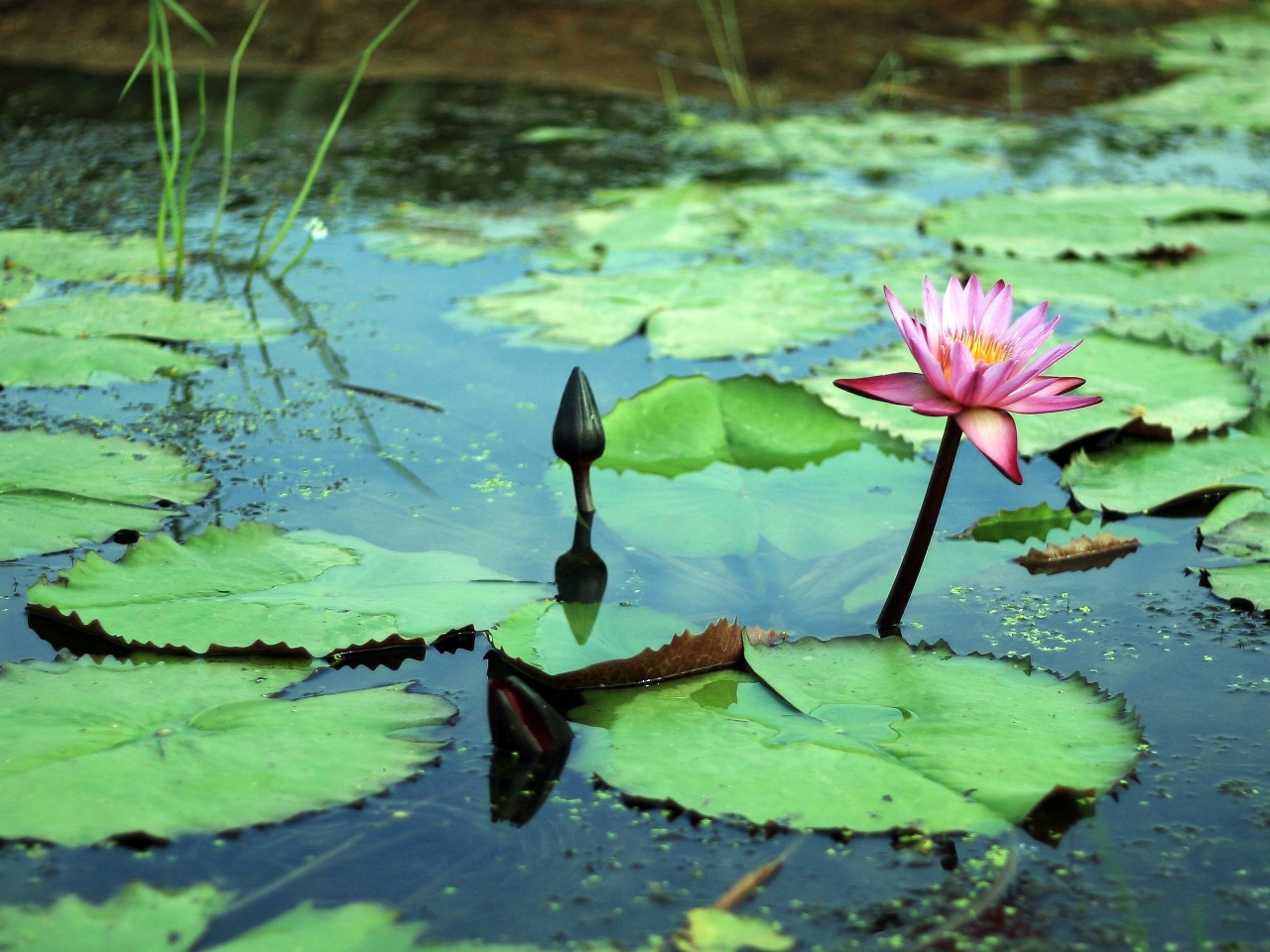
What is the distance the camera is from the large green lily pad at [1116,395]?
197 centimetres

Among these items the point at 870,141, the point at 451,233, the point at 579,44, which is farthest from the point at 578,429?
the point at 579,44

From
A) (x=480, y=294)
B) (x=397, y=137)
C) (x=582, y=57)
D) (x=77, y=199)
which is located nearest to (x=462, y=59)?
(x=582, y=57)

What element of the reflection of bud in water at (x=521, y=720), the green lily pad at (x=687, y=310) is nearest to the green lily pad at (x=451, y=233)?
the green lily pad at (x=687, y=310)

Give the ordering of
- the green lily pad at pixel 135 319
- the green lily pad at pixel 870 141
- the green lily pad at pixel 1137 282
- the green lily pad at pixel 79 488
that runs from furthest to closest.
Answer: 1. the green lily pad at pixel 870 141
2. the green lily pad at pixel 1137 282
3. the green lily pad at pixel 135 319
4. the green lily pad at pixel 79 488

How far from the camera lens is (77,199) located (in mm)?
3205

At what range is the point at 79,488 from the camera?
169 cm

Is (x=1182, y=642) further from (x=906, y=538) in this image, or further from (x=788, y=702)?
(x=788, y=702)

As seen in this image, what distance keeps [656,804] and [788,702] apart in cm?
21

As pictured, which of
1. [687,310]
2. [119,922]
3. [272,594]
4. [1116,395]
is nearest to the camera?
[119,922]

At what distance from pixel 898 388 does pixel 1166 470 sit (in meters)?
0.82

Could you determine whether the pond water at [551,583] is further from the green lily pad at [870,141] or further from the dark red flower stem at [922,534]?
the green lily pad at [870,141]

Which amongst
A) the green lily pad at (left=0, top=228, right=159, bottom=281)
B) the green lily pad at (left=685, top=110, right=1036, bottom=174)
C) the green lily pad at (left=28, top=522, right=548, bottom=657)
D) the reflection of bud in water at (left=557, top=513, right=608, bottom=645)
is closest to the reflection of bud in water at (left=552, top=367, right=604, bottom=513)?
the reflection of bud in water at (left=557, top=513, right=608, bottom=645)

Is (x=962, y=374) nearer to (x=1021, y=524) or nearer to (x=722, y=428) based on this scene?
(x=1021, y=524)

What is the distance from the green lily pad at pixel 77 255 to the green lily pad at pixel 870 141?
192cm
